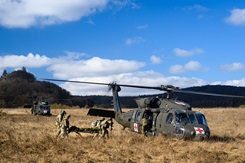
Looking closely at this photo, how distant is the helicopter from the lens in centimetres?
1558

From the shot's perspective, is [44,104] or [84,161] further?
[44,104]

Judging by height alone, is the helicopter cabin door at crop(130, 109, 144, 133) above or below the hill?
below

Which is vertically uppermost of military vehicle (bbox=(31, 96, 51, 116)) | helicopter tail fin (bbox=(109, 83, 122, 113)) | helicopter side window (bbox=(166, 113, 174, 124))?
helicopter tail fin (bbox=(109, 83, 122, 113))

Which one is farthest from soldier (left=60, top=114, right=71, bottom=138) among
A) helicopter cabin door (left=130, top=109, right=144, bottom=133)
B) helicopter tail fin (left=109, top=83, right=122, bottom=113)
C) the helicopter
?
helicopter tail fin (left=109, top=83, right=122, bottom=113)

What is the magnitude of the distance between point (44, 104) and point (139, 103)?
2905 centimetres

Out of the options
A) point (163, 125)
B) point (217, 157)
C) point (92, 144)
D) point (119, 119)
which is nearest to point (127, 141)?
point (92, 144)

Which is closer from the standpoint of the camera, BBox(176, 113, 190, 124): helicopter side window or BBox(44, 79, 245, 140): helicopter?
BBox(44, 79, 245, 140): helicopter

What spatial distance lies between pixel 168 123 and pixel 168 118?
0.87 ft

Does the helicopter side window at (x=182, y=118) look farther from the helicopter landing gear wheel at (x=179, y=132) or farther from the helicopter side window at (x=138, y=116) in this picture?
the helicopter side window at (x=138, y=116)

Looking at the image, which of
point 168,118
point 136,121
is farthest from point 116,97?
point 168,118

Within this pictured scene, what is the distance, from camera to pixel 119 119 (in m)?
21.6

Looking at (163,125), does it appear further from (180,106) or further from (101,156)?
(101,156)

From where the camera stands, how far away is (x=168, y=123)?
16625 millimetres

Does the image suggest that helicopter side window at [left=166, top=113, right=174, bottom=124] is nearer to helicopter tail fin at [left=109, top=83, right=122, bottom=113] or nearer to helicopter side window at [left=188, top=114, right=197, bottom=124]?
helicopter side window at [left=188, top=114, right=197, bottom=124]
